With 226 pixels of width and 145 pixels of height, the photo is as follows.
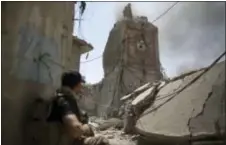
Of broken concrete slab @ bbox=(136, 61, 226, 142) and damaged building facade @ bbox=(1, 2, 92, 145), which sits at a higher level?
damaged building facade @ bbox=(1, 2, 92, 145)

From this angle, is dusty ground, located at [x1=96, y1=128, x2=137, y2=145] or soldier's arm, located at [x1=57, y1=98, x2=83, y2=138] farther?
dusty ground, located at [x1=96, y1=128, x2=137, y2=145]

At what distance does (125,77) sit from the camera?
18.4 metres

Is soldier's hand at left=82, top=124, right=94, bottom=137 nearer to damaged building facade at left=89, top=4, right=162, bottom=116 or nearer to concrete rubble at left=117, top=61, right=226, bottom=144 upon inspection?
concrete rubble at left=117, top=61, right=226, bottom=144

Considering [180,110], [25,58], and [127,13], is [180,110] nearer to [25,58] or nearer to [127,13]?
[25,58]

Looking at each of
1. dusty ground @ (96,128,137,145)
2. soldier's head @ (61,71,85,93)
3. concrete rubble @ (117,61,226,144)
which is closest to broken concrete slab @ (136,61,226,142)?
concrete rubble @ (117,61,226,144)

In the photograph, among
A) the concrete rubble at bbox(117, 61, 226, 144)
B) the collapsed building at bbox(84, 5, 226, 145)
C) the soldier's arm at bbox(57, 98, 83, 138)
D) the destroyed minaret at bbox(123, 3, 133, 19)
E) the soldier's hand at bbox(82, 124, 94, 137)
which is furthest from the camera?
the destroyed minaret at bbox(123, 3, 133, 19)

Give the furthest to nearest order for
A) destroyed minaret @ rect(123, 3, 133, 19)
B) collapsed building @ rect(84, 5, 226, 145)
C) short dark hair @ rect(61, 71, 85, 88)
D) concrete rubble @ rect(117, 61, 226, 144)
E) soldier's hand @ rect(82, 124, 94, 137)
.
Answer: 1. destroyed minaret @ rect(123, 3, 133, 19)
2. concrete rubble @ rect(117, 61, 226, 144)
3. collapsed building @ rect(84, 5, 226, 145)
4. short dark hair @ rect(61, 71, 85, 88)
5. soldier's hand @ rect(82, 124, 94, 137)

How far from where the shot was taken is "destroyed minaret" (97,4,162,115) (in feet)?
59.9

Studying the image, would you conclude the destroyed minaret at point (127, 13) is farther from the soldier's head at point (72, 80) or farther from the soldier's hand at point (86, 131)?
the soldier's hand at point (86, 131)

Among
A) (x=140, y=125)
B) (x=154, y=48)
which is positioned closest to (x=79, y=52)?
(x=140, y=125)

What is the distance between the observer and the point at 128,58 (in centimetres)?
1903

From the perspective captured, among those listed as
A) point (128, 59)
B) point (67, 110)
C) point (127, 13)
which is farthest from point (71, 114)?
point (127, 13)

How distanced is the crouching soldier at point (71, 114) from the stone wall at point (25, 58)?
0.73 feet

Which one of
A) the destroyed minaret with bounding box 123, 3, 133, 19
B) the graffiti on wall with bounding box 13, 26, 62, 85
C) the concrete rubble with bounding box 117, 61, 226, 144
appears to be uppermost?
the destroyed minaret with bounding box 123, 3, 133, 19
